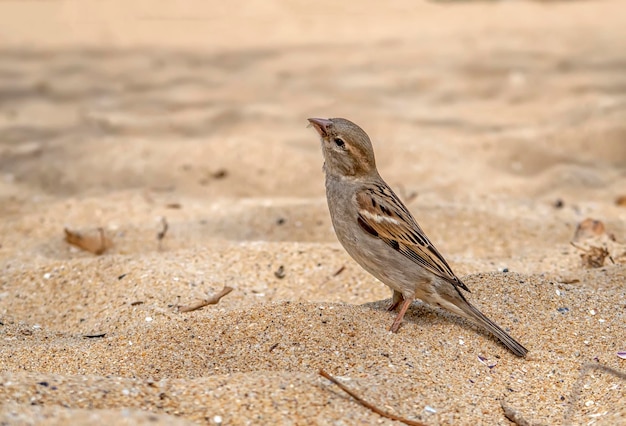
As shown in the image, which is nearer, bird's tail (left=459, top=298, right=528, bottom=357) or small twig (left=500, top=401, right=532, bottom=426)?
small twig (left=500, top=401, right=532, bottom=426)

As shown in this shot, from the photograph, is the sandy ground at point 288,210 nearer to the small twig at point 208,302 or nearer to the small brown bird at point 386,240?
the small twig at point 208,302

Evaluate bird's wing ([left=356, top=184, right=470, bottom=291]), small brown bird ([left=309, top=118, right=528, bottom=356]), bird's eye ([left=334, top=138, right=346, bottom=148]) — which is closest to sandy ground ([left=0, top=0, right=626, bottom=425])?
small brown bird ([left=309, top=118, right=528, bottom=356])

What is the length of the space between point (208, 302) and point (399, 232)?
1.22 m

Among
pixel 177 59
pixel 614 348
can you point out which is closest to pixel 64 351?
pixel 614 348

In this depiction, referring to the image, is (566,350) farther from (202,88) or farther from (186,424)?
(202,88)

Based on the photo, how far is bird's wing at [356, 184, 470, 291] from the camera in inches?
153

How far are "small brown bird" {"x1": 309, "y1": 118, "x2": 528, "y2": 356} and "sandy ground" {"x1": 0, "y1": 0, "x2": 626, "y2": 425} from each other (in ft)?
0.46

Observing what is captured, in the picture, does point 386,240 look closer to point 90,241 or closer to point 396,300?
point 396,300

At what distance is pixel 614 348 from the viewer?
3750 mm

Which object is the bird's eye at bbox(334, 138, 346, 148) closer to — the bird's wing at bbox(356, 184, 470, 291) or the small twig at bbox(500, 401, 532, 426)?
the bird's wing at bbox(356, 184, 470, 291)

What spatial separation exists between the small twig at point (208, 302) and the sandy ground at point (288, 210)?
37mm

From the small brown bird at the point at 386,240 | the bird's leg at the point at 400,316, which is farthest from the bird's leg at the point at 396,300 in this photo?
the bird's leg at the point at 400,316

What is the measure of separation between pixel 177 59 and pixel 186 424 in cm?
951

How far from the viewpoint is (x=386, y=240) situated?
3936 mm
